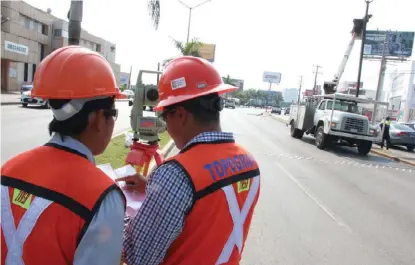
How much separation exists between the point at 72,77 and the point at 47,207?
460mm

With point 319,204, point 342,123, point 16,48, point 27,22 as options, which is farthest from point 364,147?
point 27,22

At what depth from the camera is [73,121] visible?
1339mm

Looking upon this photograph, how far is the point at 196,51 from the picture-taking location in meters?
23.4

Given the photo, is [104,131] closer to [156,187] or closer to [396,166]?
[156,187]

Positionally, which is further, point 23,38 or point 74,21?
point 23,38

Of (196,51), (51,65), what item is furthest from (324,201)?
(196,51)

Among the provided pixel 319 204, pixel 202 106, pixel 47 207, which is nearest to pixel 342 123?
pixel 319 204

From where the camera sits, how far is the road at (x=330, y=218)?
4.38m

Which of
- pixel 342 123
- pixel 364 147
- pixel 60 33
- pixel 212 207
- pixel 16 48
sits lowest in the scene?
pixel 364 147

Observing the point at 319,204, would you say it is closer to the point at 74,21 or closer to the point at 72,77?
the point at 74,21

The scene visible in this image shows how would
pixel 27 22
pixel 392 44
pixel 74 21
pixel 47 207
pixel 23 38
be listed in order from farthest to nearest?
pixel 392 44, pixel 27 22, pixel 23 38, pixel 74 21, pixel 47 207

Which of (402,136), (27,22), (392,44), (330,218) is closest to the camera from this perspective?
(330,218)

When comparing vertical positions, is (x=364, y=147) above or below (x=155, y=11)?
below

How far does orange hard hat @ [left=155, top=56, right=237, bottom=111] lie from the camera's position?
1.60 meters
